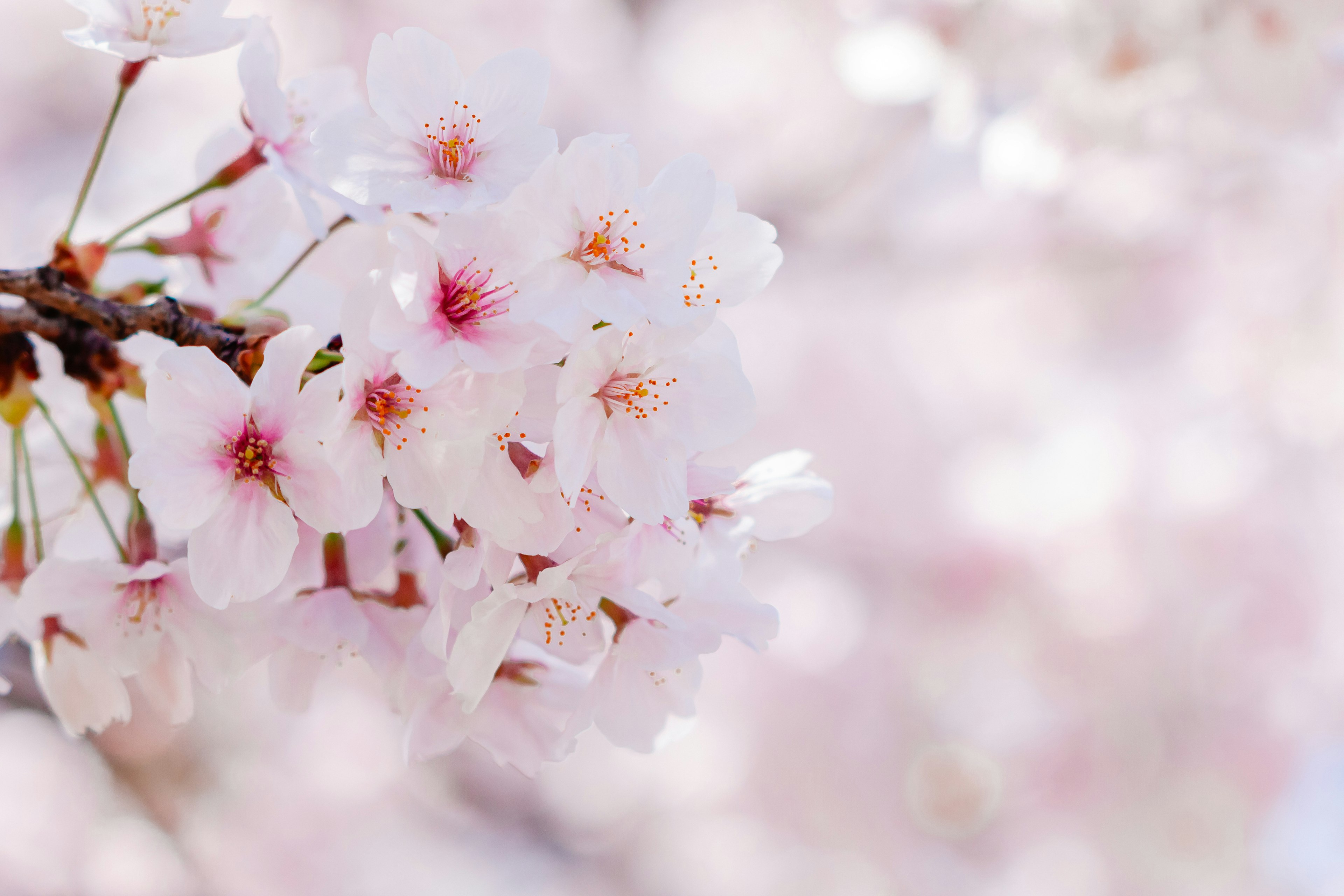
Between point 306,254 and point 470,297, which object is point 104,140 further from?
point 470,297

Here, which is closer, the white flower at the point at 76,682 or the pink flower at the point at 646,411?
the pink flower at the point at 646,411

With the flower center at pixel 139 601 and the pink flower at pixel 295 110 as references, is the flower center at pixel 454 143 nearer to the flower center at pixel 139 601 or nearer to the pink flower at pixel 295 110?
the pink flower at pixel 295 110

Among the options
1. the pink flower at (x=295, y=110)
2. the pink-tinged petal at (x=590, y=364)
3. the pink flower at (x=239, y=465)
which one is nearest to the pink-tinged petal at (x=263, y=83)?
the pink flower at (x=295, y=110)

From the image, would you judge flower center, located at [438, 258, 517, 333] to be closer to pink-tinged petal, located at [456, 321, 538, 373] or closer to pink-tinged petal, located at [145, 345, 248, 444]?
pink-tinged petal, located at [456, 321, 538, 373]

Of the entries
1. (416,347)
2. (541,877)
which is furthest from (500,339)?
(541,877)

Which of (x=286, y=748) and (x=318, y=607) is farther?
(x=286, y=748)

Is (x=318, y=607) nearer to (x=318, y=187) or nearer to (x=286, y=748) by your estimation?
(x=318, y=187)
